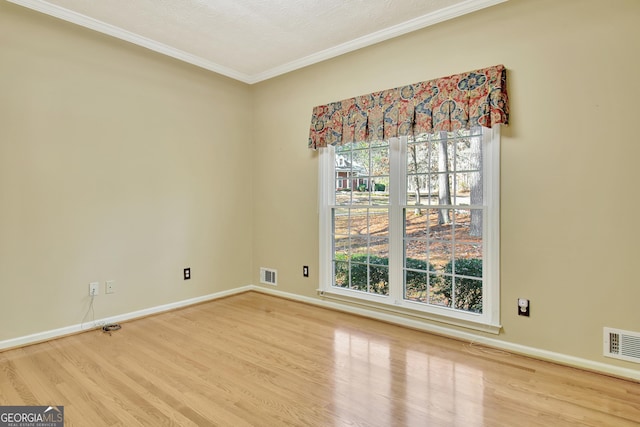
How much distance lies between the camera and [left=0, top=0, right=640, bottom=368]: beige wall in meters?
2.42

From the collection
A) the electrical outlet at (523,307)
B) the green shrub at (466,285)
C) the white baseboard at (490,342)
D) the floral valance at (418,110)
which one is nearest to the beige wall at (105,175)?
the floral valance at (418,110)

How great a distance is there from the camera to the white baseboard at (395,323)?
7.98 feet

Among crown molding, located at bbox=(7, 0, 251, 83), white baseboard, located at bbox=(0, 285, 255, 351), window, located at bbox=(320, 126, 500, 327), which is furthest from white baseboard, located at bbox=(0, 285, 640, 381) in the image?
crown molding, located at bbox=(7, 0, 251, 83)

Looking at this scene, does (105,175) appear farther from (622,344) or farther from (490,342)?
(622,344)

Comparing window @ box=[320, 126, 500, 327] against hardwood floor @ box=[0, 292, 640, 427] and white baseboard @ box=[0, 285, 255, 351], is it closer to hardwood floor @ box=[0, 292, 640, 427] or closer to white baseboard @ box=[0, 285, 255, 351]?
hardwood floor @ box=[0, 292, 640, 427]

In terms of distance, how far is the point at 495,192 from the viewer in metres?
2.81


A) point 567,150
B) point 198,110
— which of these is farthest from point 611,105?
point 198,110

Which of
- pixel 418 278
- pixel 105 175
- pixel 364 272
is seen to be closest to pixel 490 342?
pixel 418 278

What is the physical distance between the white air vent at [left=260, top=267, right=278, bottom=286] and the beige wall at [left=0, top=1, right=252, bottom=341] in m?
0.34

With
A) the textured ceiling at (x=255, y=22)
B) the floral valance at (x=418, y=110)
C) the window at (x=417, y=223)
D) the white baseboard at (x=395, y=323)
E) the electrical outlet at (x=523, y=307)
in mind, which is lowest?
the white baseboard at (x=395, y=323)

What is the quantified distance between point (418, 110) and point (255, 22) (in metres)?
1.61

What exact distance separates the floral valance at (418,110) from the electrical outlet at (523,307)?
1.35 meters

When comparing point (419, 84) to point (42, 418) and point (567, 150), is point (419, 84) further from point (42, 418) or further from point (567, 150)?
point (42, 418)

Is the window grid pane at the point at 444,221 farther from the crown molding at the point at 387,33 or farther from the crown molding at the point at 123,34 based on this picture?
the crown molding at the point at 123,34
